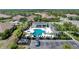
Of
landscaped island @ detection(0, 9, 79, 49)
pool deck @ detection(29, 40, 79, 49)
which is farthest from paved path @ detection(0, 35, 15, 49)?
pool deck @ detection(29, 40, 79, 49)

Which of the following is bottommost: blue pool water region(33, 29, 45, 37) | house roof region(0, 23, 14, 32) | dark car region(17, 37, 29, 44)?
dark car region(17, 37, 29, 44)

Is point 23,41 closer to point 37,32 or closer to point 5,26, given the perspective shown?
point 37,32

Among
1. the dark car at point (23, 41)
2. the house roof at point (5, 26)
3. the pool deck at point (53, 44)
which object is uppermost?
the house roof at point (5, 26)

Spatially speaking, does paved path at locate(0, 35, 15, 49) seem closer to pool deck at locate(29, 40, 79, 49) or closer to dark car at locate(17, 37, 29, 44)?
dark car at locate(17, 37, 29, 44)

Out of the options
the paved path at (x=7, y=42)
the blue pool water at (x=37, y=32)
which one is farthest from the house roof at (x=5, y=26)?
the blue pool water at (x=37, y=32)

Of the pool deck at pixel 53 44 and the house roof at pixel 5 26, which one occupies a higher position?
the house roof at pixel 5 26

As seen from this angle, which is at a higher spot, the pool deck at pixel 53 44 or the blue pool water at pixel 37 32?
the blue pool water at pixel 37 32

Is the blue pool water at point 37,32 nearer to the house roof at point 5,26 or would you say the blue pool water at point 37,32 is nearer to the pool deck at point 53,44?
the pool deck at point 53,44

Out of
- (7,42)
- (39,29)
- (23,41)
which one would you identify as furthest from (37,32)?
(7,42)

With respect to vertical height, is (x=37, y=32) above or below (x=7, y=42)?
above

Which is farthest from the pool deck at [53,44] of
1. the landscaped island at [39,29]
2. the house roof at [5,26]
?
the house roof at [5,26]

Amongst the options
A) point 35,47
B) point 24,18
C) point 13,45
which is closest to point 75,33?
point 35,47

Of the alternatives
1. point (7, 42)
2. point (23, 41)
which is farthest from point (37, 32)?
point (7, 42)
